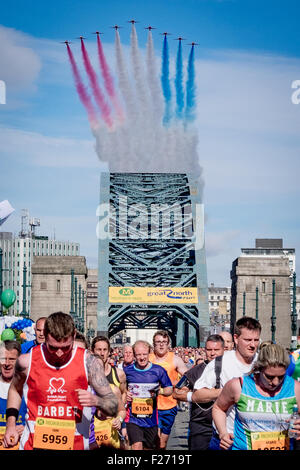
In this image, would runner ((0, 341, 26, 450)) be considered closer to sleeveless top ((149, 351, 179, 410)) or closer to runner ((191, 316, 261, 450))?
runner ((191, 316, 261, 450))

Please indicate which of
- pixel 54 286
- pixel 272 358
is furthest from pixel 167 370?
pixel 54 286

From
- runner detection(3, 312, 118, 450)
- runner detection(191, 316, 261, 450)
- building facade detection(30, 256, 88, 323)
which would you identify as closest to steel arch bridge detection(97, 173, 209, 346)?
building facade detection(30, 256, 88, 323)

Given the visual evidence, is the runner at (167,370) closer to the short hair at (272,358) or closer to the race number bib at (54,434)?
the race number bib at (54,434)

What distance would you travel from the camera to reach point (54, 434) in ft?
26.6

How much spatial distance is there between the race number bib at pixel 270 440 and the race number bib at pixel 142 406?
18.5 feet

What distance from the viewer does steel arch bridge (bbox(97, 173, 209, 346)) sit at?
8638cm

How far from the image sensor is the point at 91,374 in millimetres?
8094

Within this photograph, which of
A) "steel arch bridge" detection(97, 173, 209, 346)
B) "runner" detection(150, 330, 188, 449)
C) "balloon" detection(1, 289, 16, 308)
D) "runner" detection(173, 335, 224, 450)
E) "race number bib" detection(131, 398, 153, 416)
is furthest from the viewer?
"steel arch bridge" detection(97, 173, 209, 346)

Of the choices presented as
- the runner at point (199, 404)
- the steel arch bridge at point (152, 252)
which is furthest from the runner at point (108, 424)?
the steel arch bridge at point (152, 252)

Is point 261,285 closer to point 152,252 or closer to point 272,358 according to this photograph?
point 152,252

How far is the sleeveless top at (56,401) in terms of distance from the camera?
318 inches

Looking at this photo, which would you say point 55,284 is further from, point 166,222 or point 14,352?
point 14,352

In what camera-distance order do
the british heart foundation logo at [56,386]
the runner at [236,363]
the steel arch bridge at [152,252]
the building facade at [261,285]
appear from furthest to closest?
1. the building facade at [261,285]
2. the steel arch bridge at [152,252]
3. the runner at [236,363]
4. the british heart foundation logo at [56,386]

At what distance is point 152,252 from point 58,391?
306 feet
